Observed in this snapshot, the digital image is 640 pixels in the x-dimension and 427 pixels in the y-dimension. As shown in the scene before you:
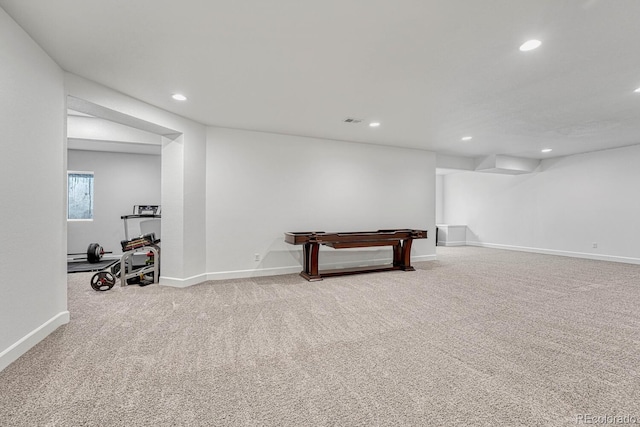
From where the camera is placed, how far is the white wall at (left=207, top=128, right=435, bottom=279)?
4.82 m

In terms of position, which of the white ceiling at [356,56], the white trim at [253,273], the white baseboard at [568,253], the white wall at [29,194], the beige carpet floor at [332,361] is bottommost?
the beige carpet floor at [332,361]

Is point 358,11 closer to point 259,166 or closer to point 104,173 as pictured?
point 259,166

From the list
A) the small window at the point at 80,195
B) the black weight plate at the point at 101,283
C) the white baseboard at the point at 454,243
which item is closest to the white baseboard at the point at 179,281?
the black weight plate at the point at 101,283

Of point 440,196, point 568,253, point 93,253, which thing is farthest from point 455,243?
point 93,253

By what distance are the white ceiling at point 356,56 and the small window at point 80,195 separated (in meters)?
4.28

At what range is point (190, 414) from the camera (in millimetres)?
1593

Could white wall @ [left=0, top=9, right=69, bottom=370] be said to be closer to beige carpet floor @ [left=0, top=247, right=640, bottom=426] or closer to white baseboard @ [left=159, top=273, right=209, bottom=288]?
beige carpet floor @ [left=0, top=247, right=640, bottom=426]

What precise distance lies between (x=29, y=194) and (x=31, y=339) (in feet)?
3.86

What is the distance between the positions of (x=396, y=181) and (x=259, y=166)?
3.01 metres

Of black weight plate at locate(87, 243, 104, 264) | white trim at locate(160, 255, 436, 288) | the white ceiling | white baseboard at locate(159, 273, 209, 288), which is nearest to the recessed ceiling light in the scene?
the white ceiling

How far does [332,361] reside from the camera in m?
2.17

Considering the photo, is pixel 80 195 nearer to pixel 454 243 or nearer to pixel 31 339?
pixel 31 339

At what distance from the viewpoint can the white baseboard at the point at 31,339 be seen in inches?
81.4

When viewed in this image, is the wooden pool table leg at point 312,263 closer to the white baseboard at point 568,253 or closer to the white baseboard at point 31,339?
the white baseboard at point 31,339
